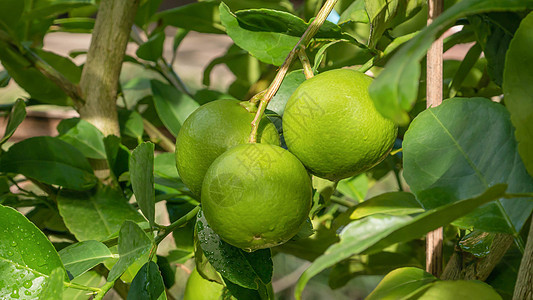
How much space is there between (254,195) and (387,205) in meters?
0.25

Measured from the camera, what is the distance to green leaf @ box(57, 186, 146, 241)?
0.62 m

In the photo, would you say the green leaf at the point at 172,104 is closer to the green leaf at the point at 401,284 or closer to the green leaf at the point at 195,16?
the green leaf at the point at 195,16

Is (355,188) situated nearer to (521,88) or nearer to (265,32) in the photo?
(265,32)

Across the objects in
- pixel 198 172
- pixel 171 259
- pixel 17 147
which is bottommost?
pixel 171 259

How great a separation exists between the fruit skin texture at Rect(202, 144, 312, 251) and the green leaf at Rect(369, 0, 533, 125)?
0.14 metres

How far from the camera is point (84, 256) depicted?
45 centimetres

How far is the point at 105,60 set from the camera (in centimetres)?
72

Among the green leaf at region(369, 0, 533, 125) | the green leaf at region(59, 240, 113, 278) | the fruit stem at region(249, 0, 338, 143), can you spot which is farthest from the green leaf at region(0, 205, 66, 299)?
the green leaf at region(369, 0, 533, 125)

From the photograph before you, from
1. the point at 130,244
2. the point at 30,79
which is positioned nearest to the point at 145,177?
the point at 130,244

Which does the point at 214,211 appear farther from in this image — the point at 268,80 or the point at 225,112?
the point at 268,80

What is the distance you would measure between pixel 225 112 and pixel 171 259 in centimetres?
33

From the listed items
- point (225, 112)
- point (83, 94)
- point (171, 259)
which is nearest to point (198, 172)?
point (225, 112)

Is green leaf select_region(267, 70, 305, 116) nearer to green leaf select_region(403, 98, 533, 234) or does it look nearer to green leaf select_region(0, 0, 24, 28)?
green leaf select_region(403, 98, 533, 234)

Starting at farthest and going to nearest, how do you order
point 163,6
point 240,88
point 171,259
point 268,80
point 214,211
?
point 163,6 < point 240,88 < point 268,80 < point 171,259 < point 214,211
